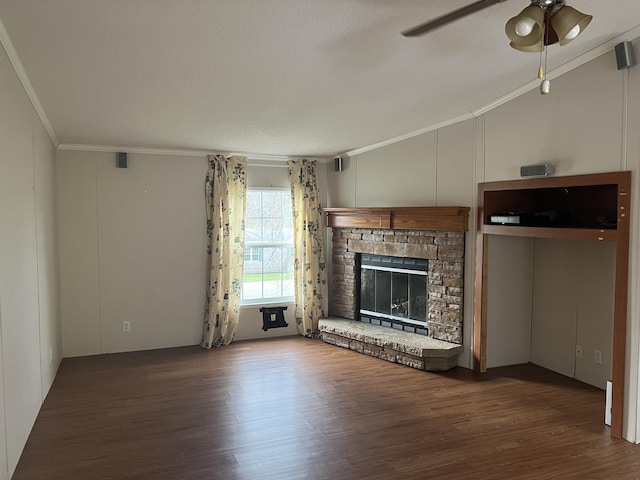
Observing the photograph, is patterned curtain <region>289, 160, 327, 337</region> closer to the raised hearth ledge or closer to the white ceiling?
the raised hearth ledge

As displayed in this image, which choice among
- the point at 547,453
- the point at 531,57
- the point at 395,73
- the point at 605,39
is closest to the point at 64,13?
the point at 395,73

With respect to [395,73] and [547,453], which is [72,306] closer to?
[395,73]

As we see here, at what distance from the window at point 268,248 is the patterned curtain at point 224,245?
0.24 meters

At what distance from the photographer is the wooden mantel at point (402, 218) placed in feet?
14.6

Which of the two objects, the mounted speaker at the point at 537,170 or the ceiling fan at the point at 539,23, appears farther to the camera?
the mounted speaker at the point at 537,170

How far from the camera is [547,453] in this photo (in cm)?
296

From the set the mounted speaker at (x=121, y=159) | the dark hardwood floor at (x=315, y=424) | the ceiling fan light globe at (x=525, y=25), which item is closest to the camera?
the ceiling fan light globe at (x=525, y=25)

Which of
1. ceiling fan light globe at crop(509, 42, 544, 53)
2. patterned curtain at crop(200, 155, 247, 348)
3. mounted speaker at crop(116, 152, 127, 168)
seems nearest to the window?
patterned curtain at crop(200, 155, 247, 348)

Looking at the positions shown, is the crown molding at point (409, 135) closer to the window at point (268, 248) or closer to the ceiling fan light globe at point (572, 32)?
the window at point (268, 248)

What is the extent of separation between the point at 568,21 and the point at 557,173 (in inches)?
71.8

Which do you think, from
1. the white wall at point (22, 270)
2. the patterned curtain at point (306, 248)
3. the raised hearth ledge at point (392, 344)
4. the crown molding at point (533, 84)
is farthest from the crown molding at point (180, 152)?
the raised hearth ledge at point (392, 344)

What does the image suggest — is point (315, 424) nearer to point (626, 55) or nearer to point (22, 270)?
point (22, 270)

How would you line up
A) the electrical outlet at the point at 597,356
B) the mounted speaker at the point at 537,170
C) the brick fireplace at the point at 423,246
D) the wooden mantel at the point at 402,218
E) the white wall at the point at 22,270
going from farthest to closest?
1. the brick fireplace at the point at 423,246
2. the wooden mantel at the point at 402,218
3. the electrical outlet at the point at 597,356
4. the mounted speaker at the point at 537,170
5. the white wall at the point at 22,270

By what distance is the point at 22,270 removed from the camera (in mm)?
3027
